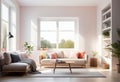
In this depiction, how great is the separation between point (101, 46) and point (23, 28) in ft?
12.0

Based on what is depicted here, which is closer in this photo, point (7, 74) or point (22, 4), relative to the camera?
point (7, 74)

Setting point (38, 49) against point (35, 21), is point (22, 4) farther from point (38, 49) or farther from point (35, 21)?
point (38, 49)

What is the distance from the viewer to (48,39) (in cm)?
1109

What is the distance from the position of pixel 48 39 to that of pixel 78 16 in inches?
70.0

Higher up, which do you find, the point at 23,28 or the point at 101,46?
the point at 23,28

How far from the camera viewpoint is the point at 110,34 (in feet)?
29.3

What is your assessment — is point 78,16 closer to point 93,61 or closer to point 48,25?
point 48,25

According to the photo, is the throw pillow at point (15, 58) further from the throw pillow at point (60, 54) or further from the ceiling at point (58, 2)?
the ceiling at point (58, 2)

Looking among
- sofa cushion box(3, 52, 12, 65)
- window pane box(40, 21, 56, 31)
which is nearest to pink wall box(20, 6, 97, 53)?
window pane box(40, 21, 56, 31)

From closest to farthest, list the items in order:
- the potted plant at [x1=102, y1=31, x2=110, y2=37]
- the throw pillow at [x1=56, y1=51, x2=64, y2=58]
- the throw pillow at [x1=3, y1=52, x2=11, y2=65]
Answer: the throw pillow at [x1=3, y1=52, x2=11, y2=65] < the potted plant at [x1=102, y1=31, x2=110, y2=37] < the throw pillow at [x1=56, y1=51, x2=64, y2=58]

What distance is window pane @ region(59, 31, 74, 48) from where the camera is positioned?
36.4 feet

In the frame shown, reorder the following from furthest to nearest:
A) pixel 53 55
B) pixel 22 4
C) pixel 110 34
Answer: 1. pixel 22 4
2. pixel 53 55
3. pixel 110 34

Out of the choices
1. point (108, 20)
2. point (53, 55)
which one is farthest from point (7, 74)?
point (108, 20)

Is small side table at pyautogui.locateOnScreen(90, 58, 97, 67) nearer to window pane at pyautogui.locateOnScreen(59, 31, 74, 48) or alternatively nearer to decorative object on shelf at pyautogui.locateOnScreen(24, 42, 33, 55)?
window pane at pyautogui.locateOnScreen(59, 31, 74, 48)
